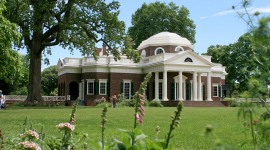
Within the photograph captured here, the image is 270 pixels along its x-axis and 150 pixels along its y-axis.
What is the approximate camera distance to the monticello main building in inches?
1827

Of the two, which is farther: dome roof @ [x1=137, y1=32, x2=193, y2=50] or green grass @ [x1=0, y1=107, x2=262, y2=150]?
dome roof @ [x1=137, y1=32, x2=193, y2=50]

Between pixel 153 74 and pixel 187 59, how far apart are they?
15.3 feet

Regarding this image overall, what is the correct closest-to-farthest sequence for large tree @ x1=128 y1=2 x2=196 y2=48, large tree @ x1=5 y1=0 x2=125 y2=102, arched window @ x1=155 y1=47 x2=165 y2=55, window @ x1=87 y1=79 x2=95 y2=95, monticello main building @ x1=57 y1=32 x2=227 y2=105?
large tree @ x1=5 y1=0 x2=125 y2=102, monticello main building @ x1=57 y1=32 x2=227 y2=105, window @ x1=87 y1=79 x2=95 y2=95, arched window @ x1=155 y1=47 x2=165 y2=55, large tree @ x1=128 y1=2 x2=196 y2=48

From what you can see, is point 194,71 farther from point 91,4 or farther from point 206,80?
point 91,4

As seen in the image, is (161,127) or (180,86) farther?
(180,86)

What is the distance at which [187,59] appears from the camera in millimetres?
46781

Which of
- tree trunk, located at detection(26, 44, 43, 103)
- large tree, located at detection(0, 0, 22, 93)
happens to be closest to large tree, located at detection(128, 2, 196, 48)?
tree trunk, located at detection(26, 44, 43, 103)

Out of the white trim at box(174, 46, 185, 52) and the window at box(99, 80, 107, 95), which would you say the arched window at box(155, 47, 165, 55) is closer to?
the white trim at box(174, 46, 185, 52)

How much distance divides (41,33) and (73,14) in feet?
12.1

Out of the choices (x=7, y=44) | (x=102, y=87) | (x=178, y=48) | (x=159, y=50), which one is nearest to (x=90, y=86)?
(x=102, y=87)

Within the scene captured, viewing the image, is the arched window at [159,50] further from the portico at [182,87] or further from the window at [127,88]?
the window at [127,88]

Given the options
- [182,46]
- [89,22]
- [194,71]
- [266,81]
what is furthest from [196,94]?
[266,81]

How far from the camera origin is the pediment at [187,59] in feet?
150

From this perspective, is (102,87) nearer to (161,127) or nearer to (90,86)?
(90,86)
